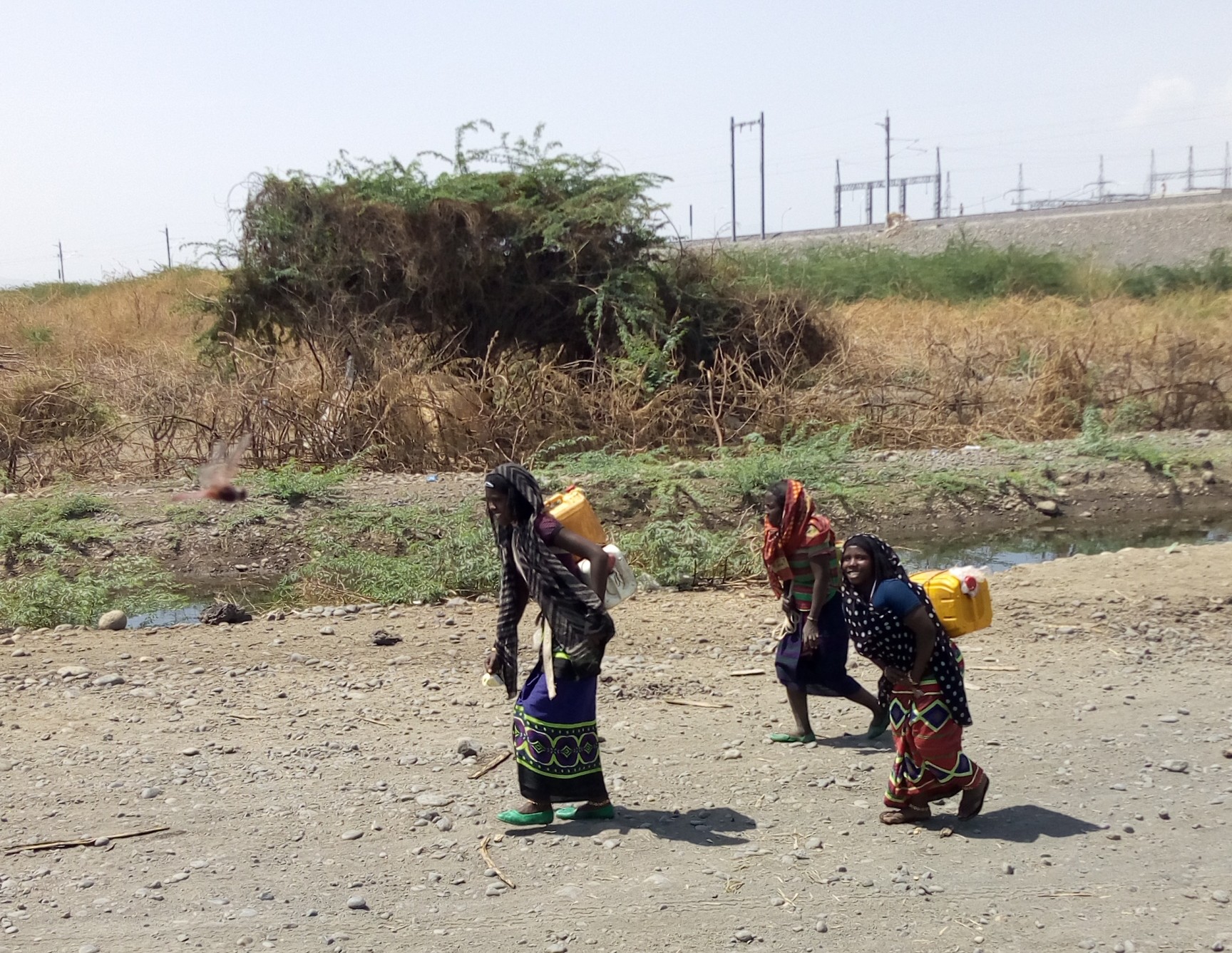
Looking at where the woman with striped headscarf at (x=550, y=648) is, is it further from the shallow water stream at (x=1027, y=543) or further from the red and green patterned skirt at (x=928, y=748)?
the shallow water stream at (x=1027, y=543)

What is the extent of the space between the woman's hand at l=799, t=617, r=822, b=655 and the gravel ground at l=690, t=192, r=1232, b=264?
34.3 m

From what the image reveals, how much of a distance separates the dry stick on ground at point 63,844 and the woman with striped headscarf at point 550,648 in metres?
1.41

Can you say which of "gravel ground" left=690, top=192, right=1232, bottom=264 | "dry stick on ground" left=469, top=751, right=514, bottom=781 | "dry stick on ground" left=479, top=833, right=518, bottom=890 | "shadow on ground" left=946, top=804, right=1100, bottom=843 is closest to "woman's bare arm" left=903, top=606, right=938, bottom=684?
"shadow on ground" left=946, top=804, right=1100, bottom=843

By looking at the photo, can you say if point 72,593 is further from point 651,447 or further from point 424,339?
point 424,339

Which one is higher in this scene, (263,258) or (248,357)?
(263,258)

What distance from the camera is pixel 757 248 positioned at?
131 feet

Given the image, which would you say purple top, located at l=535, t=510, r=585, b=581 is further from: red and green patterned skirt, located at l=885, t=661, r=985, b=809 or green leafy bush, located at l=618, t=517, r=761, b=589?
green leafy bush, located at l=618, t=517, r=761, b=589

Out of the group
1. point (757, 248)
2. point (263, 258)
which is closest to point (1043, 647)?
point (263, 258)

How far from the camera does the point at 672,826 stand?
14.9 ft

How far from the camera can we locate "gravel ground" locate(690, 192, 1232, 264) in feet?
129

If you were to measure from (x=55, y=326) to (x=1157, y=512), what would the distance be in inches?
852

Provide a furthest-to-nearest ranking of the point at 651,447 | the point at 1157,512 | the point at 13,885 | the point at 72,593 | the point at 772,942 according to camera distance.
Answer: the point at 651,447, the point at 1157,512, the point at 72,593, the point at 13,885, the point at 772,942

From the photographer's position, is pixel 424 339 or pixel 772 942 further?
pixel 424 339

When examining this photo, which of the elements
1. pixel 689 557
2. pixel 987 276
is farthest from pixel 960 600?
pixel 987 276
